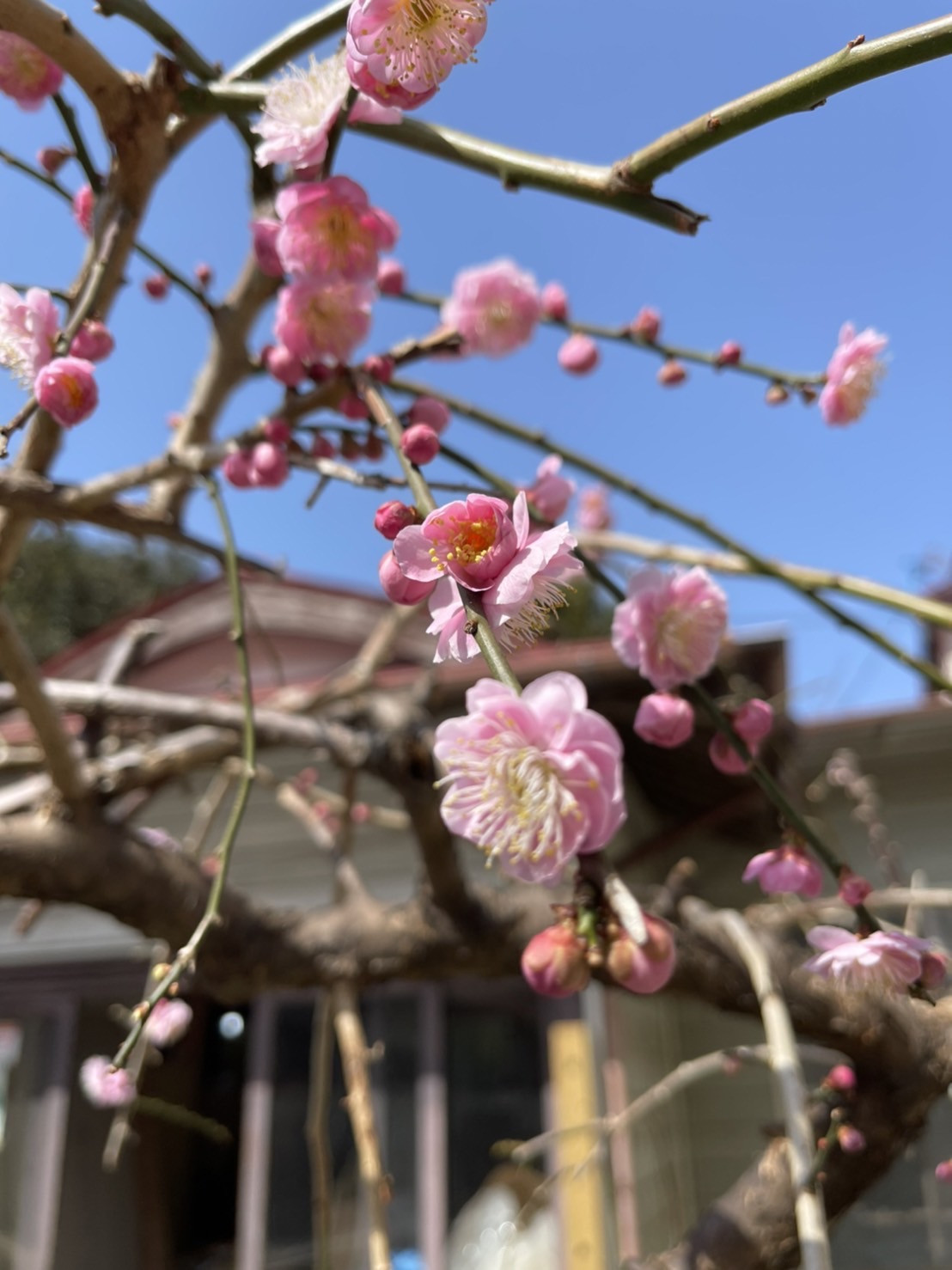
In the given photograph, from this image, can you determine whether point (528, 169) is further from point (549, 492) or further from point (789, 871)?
point (789, 871)

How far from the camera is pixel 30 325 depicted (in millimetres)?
920

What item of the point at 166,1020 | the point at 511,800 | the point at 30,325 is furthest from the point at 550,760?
the point at 166,1020

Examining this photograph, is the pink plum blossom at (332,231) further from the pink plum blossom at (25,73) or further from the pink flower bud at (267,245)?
the pink plum blossom at (25,73)

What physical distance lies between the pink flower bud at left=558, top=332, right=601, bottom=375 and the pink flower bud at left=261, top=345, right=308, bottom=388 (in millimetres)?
471

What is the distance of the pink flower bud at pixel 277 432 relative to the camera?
3.87ft

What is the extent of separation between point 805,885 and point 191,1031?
5.51 m

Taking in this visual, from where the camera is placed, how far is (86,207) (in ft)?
3.78

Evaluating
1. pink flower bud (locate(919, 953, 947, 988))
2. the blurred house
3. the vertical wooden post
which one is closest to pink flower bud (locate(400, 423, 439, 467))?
pink flower bud (locate(919, 953, 947, 988))

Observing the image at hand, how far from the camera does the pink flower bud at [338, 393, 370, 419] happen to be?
114 centimetres

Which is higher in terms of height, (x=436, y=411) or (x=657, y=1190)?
(x=436, y=411)

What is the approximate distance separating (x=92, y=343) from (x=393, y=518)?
0.49 m

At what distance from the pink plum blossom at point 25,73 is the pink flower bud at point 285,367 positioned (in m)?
0.38

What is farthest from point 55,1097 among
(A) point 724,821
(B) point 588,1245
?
(A) point 724,821

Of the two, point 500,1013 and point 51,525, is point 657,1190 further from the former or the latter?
point 51,525
